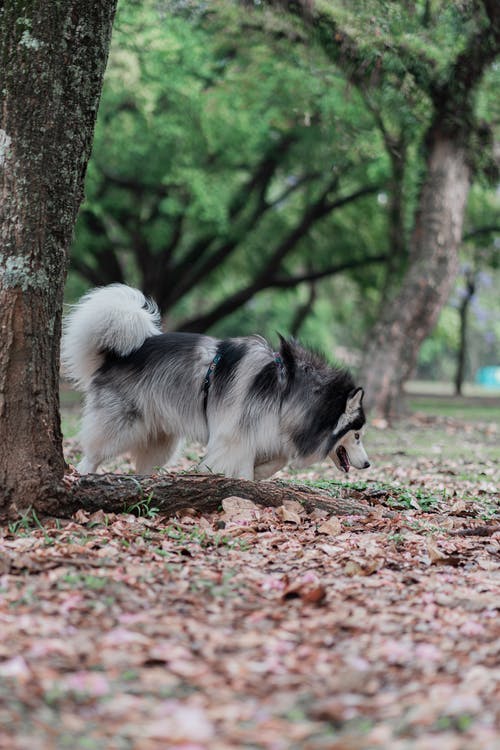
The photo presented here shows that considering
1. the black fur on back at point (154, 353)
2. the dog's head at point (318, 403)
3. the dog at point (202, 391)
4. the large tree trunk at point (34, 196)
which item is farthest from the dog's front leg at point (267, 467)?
the large tree trunk at point (34, 196)

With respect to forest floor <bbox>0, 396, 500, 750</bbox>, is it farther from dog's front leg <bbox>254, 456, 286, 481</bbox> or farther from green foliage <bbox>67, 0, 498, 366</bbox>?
green foliage <bbox>67, 0, 498, 366</bbox>

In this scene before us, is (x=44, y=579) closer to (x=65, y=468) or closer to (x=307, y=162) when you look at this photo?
(x=65, y=468)

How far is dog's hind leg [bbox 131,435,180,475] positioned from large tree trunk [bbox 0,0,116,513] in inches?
93.0

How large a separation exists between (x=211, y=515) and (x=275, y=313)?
95.9 ft

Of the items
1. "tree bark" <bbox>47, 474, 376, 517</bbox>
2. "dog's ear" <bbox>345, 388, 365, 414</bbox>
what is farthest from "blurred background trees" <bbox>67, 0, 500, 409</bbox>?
"tree bark" <bbox>47, 474, 376, 517</bbox>

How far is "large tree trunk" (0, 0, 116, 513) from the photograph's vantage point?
5.41 meters

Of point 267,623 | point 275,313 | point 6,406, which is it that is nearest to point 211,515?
point 6,406

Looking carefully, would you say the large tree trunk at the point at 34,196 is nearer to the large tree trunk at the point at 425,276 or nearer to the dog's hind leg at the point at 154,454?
the dog's hind leg at the point at 154,454

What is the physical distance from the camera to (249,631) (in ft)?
12.9

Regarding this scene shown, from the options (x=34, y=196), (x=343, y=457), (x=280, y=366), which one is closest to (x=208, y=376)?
(x=280, y=366)

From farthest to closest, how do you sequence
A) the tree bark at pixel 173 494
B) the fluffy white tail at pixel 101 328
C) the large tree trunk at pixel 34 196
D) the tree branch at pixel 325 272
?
the tree branch at pixel 325 272
the fluffy white tail at pixel 101 328
the tree bark at pixel 173 494
the large tree trunk at pixel 34 196

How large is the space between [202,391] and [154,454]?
856 mm

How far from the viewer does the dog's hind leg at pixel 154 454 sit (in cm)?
795

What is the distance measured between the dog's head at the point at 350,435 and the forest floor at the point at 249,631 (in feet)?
4.12
